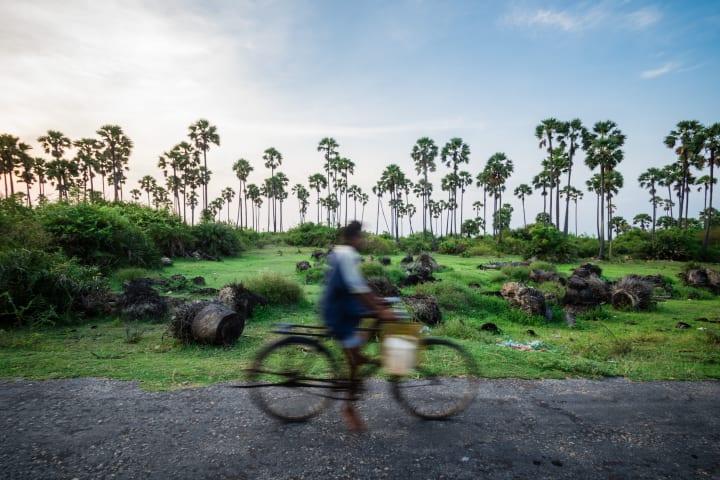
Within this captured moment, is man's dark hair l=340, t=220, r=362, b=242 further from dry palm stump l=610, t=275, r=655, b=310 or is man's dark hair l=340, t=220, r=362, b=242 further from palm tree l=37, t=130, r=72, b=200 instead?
palm tree l=37, t=130, r=72, b=200

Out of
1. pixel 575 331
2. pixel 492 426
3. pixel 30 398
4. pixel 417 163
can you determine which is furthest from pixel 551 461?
pixel 417 163

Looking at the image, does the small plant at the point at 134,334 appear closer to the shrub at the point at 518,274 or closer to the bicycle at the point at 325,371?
the bicycle at the point at 325,371

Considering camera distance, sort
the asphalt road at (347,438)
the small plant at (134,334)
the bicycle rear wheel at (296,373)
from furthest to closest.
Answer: the small plant at (134,334) → the bicycle rear wheel at (296,373) → the asphalt road at (347,438)

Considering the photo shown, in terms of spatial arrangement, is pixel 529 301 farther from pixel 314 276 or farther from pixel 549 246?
pixel 549 246

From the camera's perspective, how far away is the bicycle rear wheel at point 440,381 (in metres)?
4.34

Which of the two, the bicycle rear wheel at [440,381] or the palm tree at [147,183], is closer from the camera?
the bicycle rear wheel at [440,381]

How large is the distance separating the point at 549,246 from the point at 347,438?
1544 inches

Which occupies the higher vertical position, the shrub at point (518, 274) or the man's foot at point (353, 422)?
the man's foot at point (353, 422)

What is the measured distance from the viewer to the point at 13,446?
3666 millimetres

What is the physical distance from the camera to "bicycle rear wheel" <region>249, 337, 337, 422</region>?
13.9 ft

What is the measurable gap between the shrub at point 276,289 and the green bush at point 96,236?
33.2ft

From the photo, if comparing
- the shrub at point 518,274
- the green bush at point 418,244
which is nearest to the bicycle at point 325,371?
the shrub at point 518,274

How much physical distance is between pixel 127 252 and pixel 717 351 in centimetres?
2411

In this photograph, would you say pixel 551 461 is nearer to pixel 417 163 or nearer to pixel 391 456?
pixel 391 456
